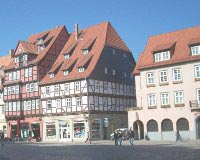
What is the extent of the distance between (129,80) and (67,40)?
14.2 m

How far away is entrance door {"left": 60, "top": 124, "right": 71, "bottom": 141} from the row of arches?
49.7 feet

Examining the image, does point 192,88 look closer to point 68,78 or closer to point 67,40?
point 68,78

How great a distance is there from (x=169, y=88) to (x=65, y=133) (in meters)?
20.7

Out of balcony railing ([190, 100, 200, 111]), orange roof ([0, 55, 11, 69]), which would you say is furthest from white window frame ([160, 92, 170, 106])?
orange roof ([0, 55, 11, 69])

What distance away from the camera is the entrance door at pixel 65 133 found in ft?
202

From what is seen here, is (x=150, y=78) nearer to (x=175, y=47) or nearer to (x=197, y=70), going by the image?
(x=175, y=47)

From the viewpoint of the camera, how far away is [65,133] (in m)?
62.1

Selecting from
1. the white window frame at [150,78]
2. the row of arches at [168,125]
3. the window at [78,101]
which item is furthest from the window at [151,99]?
the window at [78,101]

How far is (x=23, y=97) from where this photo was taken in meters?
68.4

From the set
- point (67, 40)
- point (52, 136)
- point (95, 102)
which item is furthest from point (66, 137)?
point (67, 40)

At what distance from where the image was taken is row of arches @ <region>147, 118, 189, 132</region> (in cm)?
4819

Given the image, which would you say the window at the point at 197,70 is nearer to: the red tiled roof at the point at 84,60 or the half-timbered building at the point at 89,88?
the half-timbered building at the point at 89,88

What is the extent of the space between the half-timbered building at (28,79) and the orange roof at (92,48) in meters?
1.83

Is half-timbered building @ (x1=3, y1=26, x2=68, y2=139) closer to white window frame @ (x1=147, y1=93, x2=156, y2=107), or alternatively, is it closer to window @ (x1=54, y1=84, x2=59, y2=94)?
window @ (x1=54, y1=84, x2=59, y2=94)
